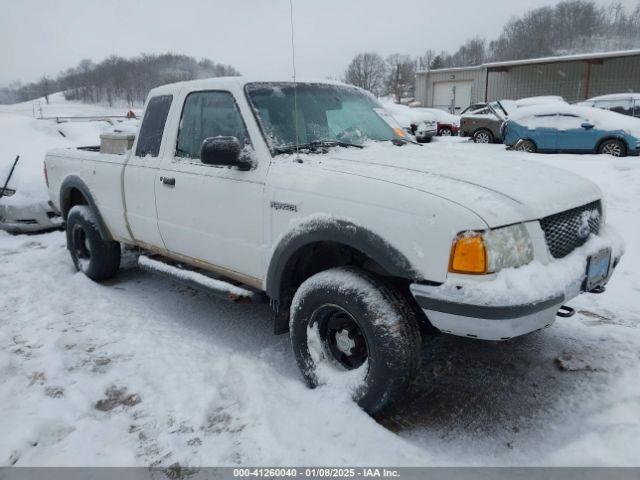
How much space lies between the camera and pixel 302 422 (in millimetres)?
2877

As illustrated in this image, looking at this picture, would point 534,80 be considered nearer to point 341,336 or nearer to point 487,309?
point 341,336

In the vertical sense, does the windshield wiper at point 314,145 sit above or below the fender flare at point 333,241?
above

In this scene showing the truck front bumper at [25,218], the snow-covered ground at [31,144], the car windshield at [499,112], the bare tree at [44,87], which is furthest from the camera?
the bare tree at [44,87]

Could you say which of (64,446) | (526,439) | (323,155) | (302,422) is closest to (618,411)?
(526,439)

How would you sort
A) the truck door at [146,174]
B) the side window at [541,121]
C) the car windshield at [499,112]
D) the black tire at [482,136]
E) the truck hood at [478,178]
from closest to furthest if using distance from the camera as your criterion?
the truck hood at [478,178] < the truck door at [146,174] < the side window at [541,121] < the car windshield at [499,112] < the black tire at [482,136]

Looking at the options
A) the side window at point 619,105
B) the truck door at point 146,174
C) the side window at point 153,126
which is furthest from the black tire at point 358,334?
the side window at point 619,105

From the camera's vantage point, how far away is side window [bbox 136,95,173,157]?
434 cm

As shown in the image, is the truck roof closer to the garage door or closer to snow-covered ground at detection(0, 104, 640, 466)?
snow-covered ground at detection(0, 104, 640, 466)

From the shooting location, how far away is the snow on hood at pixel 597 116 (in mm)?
13219

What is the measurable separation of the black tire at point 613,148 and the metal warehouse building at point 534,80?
77.6 ft

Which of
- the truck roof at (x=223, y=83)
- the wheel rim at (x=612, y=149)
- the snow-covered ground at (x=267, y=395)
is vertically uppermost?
the truck roof at (x=223, y=83)

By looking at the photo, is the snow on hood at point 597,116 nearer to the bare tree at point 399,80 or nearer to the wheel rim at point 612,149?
the wheel rim at point 612,149

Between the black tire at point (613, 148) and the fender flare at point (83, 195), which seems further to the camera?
the black tire at point (613, 148)

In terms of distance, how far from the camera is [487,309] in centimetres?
240
